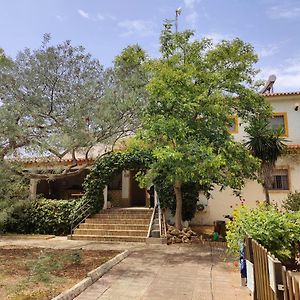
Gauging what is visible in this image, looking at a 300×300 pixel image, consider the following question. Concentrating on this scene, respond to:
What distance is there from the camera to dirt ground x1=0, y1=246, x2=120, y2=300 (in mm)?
5823

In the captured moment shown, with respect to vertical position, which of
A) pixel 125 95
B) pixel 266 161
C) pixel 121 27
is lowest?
pixel 266 161

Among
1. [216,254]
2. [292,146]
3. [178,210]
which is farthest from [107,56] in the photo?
[292,146]

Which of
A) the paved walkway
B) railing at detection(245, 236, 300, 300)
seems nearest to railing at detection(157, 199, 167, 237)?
the paved walkway

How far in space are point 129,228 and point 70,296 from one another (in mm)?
8292

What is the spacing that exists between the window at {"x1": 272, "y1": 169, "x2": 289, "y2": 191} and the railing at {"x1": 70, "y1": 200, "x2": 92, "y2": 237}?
10.7m

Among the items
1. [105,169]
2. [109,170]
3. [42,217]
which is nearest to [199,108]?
[109,170]

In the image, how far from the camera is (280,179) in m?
17.7

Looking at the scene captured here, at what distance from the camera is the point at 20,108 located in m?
9.84

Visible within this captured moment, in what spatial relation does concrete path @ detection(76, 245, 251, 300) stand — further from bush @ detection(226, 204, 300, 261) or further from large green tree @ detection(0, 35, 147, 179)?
large green tree @ detection(0, 35, 147, 179)

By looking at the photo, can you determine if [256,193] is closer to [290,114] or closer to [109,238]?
[290,114]

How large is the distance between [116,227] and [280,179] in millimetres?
10180

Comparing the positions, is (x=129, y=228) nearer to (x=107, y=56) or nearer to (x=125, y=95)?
(x=125, y=95)

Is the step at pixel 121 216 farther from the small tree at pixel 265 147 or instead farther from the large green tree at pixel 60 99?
the small tree at pixel 265 147

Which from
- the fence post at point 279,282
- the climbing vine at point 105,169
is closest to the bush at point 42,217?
the climbing vine at point 105,169
